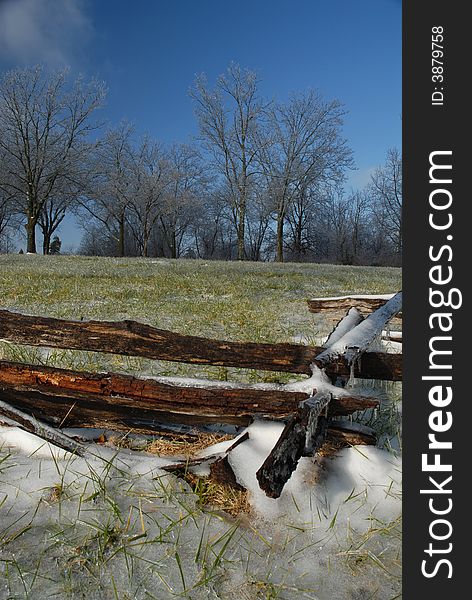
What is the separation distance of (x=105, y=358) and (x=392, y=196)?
155ft

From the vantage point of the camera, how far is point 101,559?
65.2 inches

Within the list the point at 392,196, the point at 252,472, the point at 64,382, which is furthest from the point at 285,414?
the point at 392,196

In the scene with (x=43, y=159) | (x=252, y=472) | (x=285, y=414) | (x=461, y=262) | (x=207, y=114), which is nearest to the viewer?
(x=461, y=262)

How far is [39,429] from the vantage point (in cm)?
243

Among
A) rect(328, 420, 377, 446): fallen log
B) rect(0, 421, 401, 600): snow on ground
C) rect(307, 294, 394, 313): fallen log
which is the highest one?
rect(307, 294, 394, 313): fallen log

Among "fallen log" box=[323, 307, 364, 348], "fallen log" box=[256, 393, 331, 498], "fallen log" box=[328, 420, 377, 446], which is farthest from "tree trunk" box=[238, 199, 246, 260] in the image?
"fallen log" box=[256, 393, 331, 498]

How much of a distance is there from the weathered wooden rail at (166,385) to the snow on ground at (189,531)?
0.60ft

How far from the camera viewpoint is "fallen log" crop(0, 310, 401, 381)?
2623 millimetres

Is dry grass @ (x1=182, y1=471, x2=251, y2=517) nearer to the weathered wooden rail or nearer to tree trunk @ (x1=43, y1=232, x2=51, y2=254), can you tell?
the weathered wooden rail

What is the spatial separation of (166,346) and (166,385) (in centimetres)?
41

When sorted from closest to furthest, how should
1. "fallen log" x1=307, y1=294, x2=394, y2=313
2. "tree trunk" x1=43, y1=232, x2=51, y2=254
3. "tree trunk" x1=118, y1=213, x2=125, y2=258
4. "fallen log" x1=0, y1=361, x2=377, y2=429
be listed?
1. "fallen log" x1=0, y1=361, x2=377, y2=429
2. "fallen log" x1=307, y1=294, x2=394, y2=313
3. "tree trunk" x1=118, y1=213, x2=125, y2=258
4. "tree trunk" x1=43, y1=232, x2=51, y2=254

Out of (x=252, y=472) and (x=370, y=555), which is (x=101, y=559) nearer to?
(x=252, y=472)

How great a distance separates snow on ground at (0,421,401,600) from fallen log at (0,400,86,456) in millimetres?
53

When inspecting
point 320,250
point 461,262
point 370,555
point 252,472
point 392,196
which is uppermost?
point 392,196
